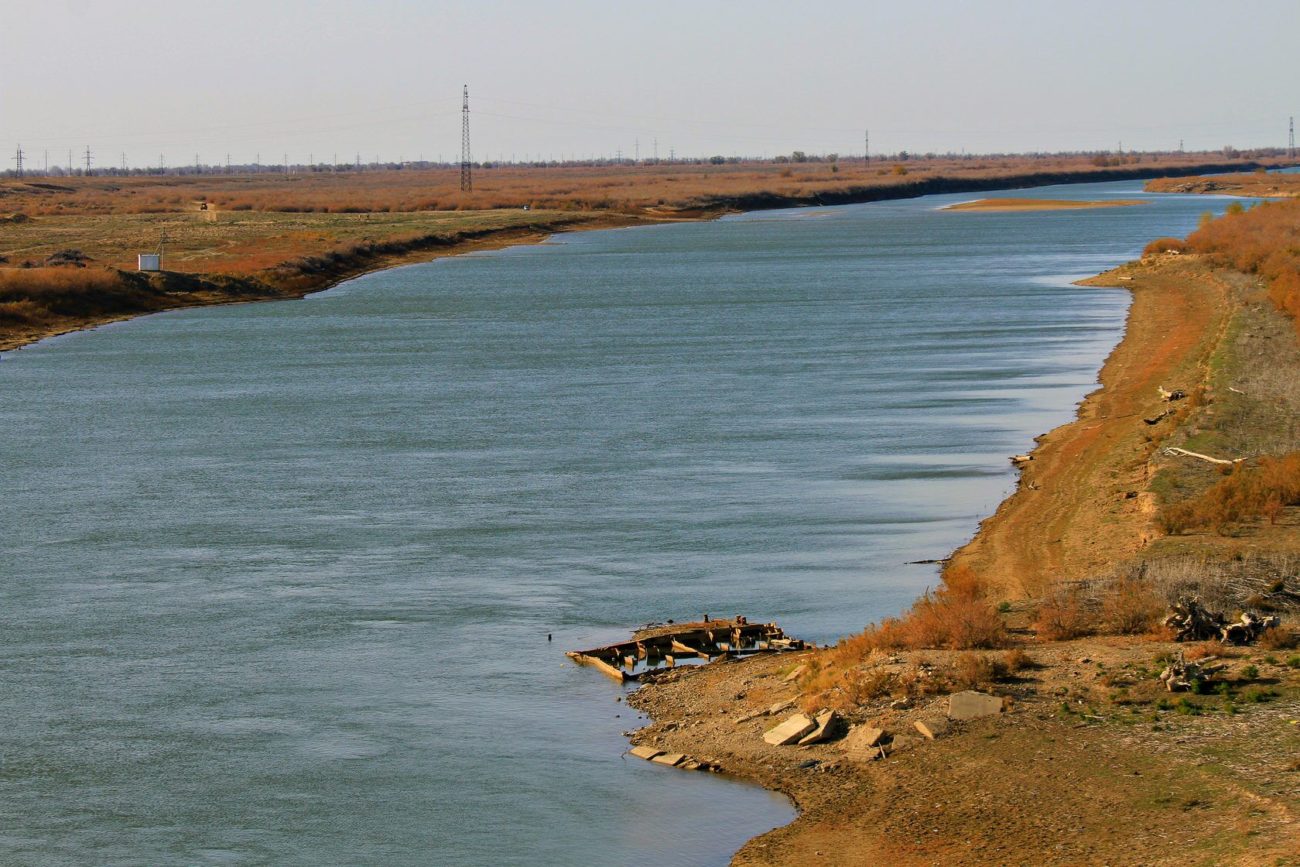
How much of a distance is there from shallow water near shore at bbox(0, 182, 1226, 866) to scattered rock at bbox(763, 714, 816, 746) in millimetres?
1185

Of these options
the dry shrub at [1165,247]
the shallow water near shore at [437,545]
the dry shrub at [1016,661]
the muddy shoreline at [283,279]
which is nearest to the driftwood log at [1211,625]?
the dry shrub at [1016,661]

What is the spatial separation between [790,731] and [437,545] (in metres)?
11.7

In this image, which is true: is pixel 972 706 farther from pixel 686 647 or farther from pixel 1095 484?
pixel 1095 484

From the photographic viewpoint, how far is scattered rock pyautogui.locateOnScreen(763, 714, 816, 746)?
19.3m

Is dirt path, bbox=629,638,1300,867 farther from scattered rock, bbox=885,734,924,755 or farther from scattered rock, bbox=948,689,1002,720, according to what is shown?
scattered rock, bbox=948,689,1002,720

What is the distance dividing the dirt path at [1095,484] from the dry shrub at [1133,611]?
2.69 m

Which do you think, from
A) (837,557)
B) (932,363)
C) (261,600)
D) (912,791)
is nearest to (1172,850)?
(912,791)

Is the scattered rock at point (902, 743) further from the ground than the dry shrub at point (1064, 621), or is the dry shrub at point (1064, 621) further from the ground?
the dry shrub at point (1064, 621)

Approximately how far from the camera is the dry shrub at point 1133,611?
852 inches

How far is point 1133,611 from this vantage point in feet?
71.2

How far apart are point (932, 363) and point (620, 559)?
86.4ft

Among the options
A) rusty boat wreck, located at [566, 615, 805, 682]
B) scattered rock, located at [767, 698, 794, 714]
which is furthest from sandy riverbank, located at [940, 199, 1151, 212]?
scattered rock, located at [767, 698, 794, 714]

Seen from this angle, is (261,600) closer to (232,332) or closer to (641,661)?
(641,661)

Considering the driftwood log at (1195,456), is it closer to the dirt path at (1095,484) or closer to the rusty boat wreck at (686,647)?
the dirt path at (1095,484)
